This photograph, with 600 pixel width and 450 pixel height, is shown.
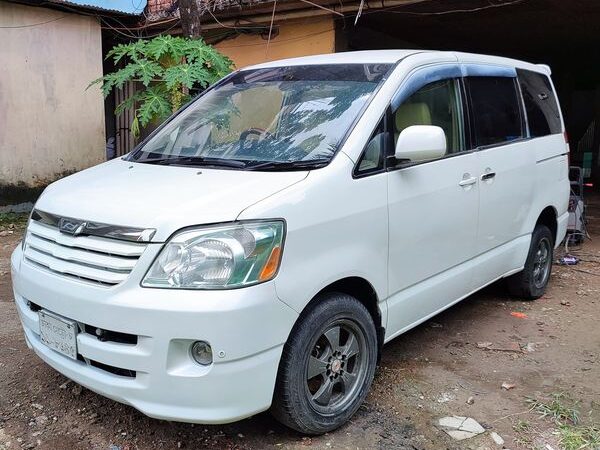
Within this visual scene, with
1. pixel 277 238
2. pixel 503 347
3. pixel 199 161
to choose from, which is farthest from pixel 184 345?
pixel 503 347

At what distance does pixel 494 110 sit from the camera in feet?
13.6

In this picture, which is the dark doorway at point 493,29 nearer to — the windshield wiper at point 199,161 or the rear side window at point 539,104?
the rear side window at point 539,104

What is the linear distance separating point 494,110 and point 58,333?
323 cm

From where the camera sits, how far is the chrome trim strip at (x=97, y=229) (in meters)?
2.40

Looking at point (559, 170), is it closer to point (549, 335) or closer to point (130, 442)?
point (549, 335)

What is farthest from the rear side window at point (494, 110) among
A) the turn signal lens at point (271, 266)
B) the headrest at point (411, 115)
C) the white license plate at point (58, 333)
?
the white license plate at point (58, 333)

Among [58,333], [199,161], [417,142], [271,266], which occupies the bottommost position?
[58,333]

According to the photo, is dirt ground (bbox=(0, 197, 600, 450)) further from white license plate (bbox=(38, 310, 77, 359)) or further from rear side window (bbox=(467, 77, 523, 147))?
rear side window (bbox=(467, 77, 523, 147))

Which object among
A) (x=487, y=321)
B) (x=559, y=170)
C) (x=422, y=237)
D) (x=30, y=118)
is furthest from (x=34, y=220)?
(x=30, y=118)

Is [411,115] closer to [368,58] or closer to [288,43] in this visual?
[368,58]

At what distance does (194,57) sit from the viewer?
5.94 meters

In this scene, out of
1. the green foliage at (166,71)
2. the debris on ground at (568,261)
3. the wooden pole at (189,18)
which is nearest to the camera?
the green foliage at (166,71)

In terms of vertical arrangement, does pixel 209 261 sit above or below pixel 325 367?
above

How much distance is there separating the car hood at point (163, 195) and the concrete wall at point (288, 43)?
216 inches
